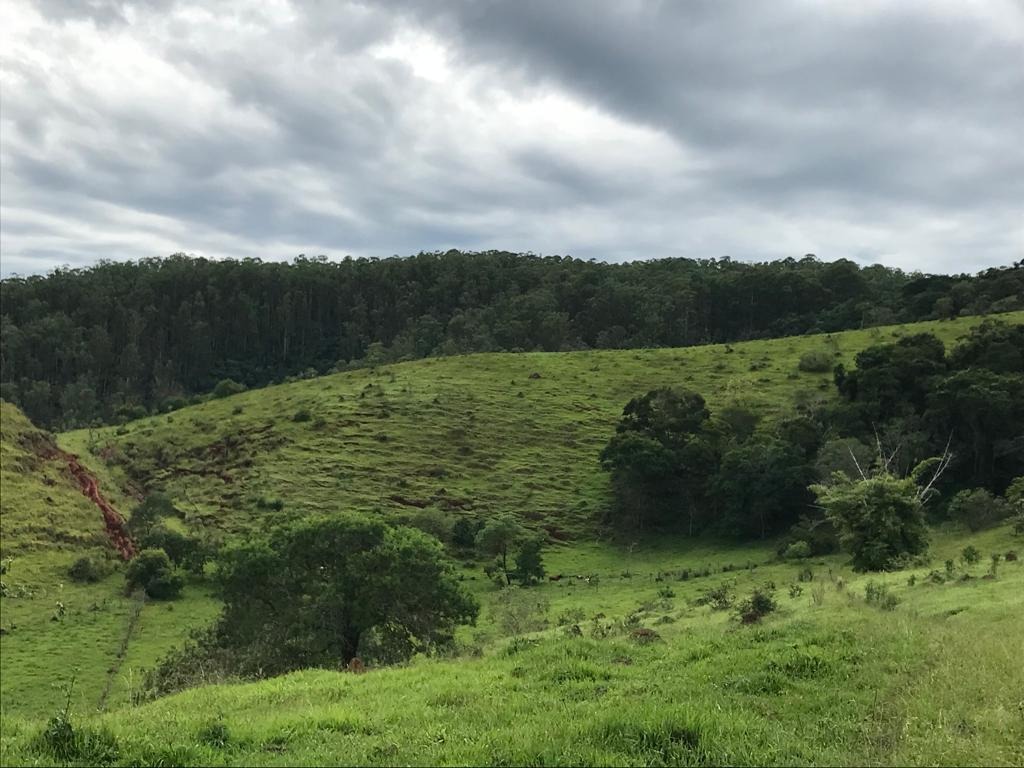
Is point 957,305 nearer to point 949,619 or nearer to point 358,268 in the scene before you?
point 949,619

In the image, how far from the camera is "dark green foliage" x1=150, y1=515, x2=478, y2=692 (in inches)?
829

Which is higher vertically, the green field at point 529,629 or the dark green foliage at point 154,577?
the green field at point 529,629

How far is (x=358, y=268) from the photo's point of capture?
5822 inches

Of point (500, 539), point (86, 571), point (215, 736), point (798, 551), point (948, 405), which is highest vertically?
point (948, 405)

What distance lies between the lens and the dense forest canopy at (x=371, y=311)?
105438 millimetres

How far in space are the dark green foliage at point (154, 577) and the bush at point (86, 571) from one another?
95.6 inches

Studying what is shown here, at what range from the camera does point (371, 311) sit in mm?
139750

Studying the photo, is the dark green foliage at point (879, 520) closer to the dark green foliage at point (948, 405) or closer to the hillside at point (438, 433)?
the dark green foliage at point (948, 405)

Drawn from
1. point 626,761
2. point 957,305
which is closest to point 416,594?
point 626,761

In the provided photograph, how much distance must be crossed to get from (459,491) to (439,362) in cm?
2946

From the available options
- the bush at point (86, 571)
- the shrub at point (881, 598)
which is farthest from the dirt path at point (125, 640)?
the shrub at point (881, 598)

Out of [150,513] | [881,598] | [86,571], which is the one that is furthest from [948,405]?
[150,513]

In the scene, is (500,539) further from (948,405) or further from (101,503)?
(948,405)

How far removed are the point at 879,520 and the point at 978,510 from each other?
46.1 feet
